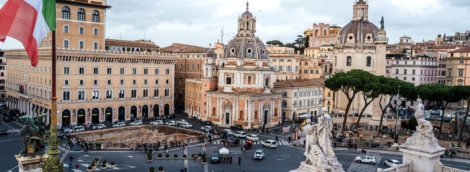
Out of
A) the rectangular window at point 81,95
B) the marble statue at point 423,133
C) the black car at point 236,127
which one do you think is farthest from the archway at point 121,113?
the marble statue at point 423,133

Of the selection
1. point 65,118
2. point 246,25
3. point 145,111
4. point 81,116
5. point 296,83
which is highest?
point 246,25

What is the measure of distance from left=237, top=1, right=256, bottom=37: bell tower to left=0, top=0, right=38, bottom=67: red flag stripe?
50.6m

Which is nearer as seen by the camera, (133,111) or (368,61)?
(133,111)

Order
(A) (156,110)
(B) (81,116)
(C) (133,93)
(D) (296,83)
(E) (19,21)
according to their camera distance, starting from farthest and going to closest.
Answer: (D) (296,83)
(A) (156,110)
(C) (133,93)
(B) (81,116)
(E) (19,21)

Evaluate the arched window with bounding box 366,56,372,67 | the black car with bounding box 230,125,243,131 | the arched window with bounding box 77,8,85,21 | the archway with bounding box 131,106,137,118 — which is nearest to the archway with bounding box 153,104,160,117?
the archway with bounding box 131,106,137,118

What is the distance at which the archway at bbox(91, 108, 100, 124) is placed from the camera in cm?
5509

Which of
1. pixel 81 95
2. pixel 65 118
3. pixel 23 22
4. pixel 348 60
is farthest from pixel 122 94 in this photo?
pixel 23 22

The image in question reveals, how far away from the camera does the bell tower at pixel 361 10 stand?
64.9 m

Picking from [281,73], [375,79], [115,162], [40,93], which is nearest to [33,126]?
[115,162]

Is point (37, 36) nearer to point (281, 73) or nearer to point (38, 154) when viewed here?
point (38, 154)

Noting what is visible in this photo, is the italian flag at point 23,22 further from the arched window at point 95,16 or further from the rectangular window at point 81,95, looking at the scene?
the arched window at point 95,16

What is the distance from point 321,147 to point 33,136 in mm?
8104

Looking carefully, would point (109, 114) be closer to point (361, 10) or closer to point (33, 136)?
point (361, 10)

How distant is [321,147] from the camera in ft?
36.5
